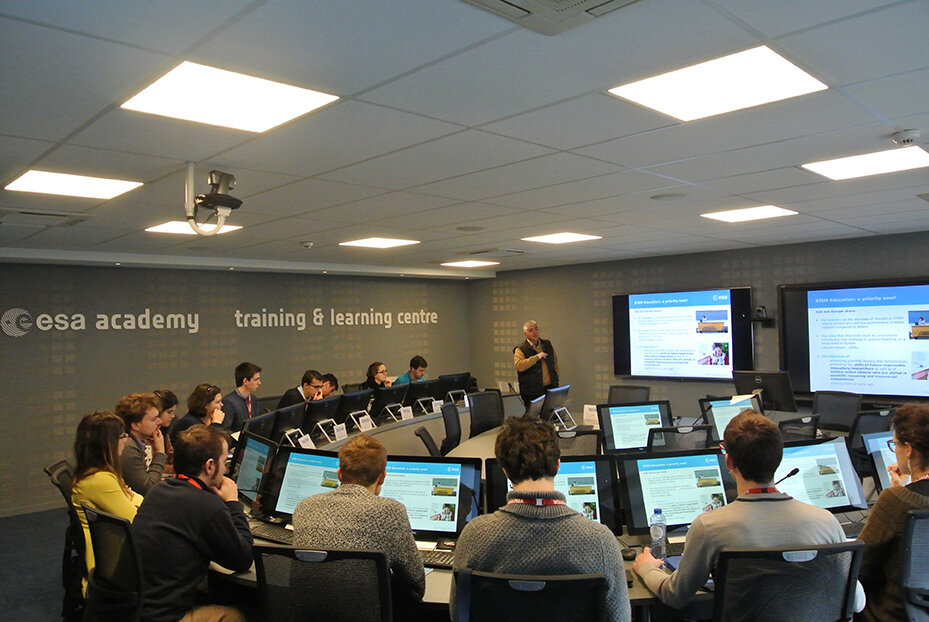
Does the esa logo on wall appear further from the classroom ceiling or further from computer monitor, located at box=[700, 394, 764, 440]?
computer monitor, located at box=[700, 394, 764, 440]

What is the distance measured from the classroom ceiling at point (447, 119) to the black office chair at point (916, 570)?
1.63 m

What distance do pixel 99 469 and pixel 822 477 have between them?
3.47 meters

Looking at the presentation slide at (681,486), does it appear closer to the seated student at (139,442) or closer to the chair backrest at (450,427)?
the seated student at (139,442)

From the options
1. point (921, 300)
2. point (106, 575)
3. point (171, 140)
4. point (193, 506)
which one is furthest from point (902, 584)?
point (921, 300)

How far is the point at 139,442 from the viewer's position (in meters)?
3.86

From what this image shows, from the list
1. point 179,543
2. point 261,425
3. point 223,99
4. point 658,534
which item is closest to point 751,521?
point 658,534

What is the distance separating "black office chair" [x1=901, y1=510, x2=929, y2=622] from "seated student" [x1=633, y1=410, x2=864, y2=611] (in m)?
0.30

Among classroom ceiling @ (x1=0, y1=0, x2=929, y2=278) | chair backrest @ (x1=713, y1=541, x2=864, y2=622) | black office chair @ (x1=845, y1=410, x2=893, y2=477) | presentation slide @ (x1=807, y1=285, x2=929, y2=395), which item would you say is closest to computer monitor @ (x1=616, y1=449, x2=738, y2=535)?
chair backrest @ (x1=713, y1=541, x2=864, y2=622)

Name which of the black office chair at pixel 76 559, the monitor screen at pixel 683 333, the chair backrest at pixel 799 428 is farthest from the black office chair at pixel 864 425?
the black office chair at pixel 76 559

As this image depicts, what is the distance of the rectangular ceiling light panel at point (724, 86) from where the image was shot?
2.17m

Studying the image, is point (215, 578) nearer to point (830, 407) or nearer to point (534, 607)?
point (534, 607)

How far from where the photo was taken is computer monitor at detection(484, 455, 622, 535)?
279 cm

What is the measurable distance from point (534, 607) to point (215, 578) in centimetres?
188

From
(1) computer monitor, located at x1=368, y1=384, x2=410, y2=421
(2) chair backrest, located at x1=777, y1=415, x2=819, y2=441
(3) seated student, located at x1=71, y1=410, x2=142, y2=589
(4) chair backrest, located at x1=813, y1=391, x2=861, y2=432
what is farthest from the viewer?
(1) computer monitor, located at x1=368, y1=384, x2=410, y2=421
